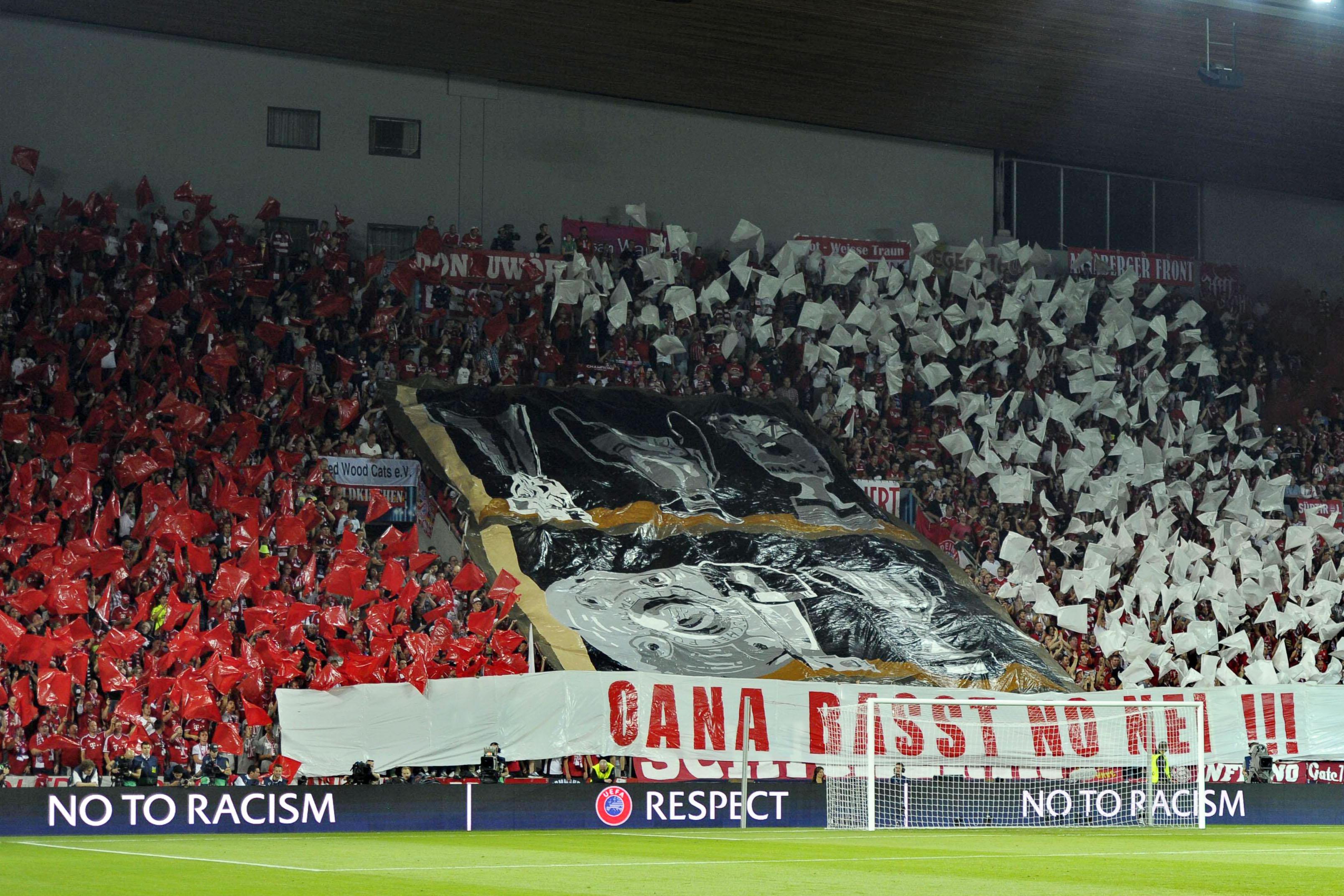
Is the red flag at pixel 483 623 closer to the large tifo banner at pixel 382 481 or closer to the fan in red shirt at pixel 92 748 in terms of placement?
the large tifo banner at pixel 382 481

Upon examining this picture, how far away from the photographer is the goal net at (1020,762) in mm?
20234

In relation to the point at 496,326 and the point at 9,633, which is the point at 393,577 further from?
the point at 496,326

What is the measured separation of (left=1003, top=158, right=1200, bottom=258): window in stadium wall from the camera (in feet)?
122

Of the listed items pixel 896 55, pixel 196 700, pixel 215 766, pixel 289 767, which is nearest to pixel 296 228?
pixel 896 55

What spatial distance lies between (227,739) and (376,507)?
5.68 metres

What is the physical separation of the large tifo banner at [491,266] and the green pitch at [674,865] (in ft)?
51.2

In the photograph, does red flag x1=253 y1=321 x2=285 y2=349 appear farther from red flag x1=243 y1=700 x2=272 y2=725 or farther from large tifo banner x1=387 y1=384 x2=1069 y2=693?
red flag x1=243 y1=700 x2=272 y2=725

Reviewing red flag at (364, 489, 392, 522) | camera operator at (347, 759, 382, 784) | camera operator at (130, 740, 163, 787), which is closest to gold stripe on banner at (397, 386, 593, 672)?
red flag at (364, 489, 392, 522)

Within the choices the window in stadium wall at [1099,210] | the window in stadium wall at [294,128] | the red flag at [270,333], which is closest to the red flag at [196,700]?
the red flag at [270,333]

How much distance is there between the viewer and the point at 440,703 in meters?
21.2

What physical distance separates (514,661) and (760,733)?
3.57 meters

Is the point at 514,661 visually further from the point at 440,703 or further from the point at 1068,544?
the point at 1068,544

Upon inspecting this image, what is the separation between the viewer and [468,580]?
2412 centimetres

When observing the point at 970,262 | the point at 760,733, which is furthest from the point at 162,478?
the point at 970,262
